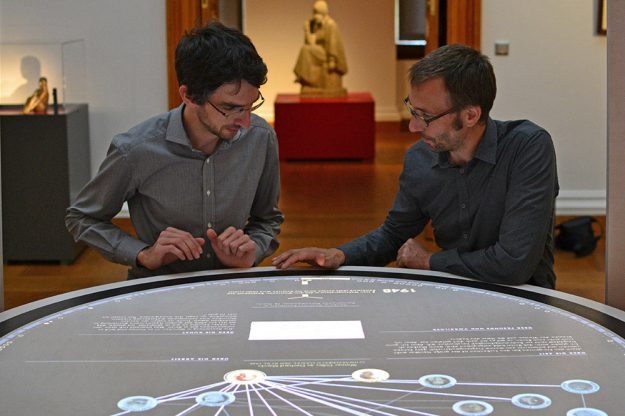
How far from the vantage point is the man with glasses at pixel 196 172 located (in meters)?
3.16

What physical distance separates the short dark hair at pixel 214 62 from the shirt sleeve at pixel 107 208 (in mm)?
350

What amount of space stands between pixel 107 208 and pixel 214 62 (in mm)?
625

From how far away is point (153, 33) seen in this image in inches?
320

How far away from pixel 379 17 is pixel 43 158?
29.4 ft

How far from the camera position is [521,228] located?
3107mm

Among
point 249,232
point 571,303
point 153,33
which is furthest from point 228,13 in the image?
point 571,303

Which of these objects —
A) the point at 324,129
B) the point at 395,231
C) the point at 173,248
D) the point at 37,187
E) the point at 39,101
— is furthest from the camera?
the point at 324,129

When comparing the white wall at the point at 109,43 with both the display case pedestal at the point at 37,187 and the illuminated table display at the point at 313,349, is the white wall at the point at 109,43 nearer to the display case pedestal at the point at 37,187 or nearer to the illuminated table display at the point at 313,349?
the display case pedestal at the point at 37,187

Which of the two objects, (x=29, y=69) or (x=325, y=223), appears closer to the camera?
(x=29, y=69)

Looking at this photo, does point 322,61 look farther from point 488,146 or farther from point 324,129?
point 488,146

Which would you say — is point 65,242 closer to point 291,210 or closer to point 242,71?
point 291,210

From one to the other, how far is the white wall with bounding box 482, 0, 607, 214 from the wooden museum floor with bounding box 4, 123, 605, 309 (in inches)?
16.9

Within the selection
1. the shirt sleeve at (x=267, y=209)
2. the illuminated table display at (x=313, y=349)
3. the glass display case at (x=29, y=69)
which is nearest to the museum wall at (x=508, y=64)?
the glass display case at (x=29, y=69)

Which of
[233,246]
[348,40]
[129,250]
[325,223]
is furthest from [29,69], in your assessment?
[348,40]
